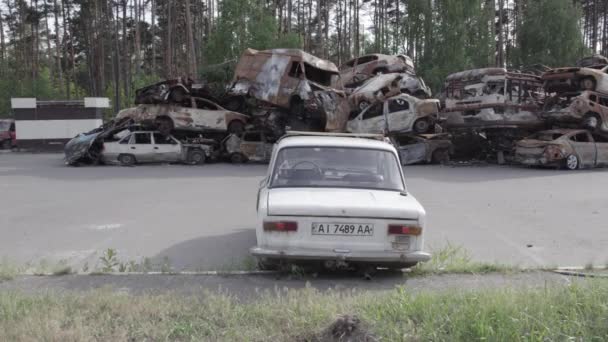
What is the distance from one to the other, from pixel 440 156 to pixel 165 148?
33.8 feet

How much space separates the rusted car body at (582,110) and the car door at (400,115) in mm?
4521

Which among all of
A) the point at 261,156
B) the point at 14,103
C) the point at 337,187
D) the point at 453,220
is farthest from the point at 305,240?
the point at 14,103

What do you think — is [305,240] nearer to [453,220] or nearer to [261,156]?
[453,220]

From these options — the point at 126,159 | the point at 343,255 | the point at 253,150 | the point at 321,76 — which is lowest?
the point at 343,255

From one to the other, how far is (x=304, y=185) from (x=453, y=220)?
4.46 m

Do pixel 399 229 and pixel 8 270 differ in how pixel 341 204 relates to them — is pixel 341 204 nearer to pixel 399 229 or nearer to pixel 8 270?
pixel 399 229

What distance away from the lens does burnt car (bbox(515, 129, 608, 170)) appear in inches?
727

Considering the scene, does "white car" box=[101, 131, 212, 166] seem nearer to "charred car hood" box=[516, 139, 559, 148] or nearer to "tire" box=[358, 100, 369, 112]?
"tire" box=[358, 100, 369, 112]

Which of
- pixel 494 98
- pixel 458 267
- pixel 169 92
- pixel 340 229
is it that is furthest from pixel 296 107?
pixel 340 229

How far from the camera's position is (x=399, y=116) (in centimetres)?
2034

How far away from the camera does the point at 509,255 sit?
7273 millimetres

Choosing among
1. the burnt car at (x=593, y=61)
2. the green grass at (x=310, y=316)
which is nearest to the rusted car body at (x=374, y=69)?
the burnt car at (x=593, y=61)

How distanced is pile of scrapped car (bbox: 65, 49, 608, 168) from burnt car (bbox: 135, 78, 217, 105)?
4cm

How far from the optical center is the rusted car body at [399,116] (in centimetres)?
2033
